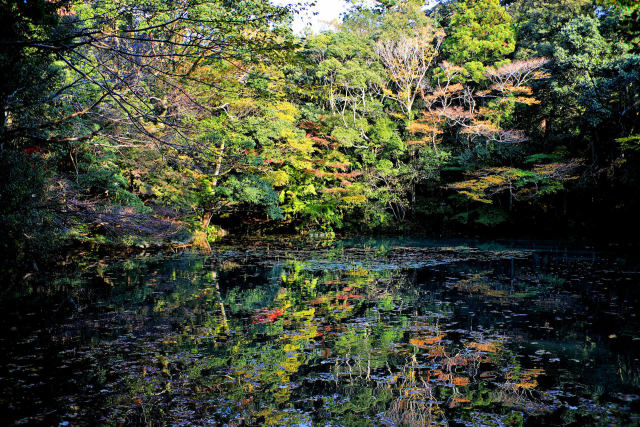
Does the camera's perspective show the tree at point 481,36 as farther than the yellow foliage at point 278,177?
Yes

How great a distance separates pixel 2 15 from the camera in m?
4.92

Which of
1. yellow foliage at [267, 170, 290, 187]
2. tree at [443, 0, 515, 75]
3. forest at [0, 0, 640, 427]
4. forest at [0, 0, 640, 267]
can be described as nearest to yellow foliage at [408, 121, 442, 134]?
forest at [0, 0, 640, 267]

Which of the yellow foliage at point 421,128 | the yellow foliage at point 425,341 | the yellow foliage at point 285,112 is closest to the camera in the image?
the yellow foliage at point 425,341

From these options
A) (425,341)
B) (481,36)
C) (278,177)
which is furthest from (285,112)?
(425,341)

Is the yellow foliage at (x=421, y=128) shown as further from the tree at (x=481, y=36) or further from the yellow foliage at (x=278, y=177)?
the yellow foliage at (x=278, y=177)

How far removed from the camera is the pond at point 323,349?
3.49m

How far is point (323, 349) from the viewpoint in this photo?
4953mm

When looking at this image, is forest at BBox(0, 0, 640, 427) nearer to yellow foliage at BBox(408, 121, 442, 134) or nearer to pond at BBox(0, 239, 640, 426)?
pond at BBox(0, 239, 640, 426)

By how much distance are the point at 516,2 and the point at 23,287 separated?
27.5 metres

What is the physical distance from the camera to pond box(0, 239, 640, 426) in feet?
11.5

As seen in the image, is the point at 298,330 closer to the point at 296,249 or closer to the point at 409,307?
the point at 409,307

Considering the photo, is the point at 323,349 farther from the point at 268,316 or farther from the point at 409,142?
the point at 409,142

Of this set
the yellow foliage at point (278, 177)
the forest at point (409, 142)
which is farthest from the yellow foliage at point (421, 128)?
the yellow foliage at point (278, 177)

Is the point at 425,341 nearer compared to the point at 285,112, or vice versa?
the point at 425,341
